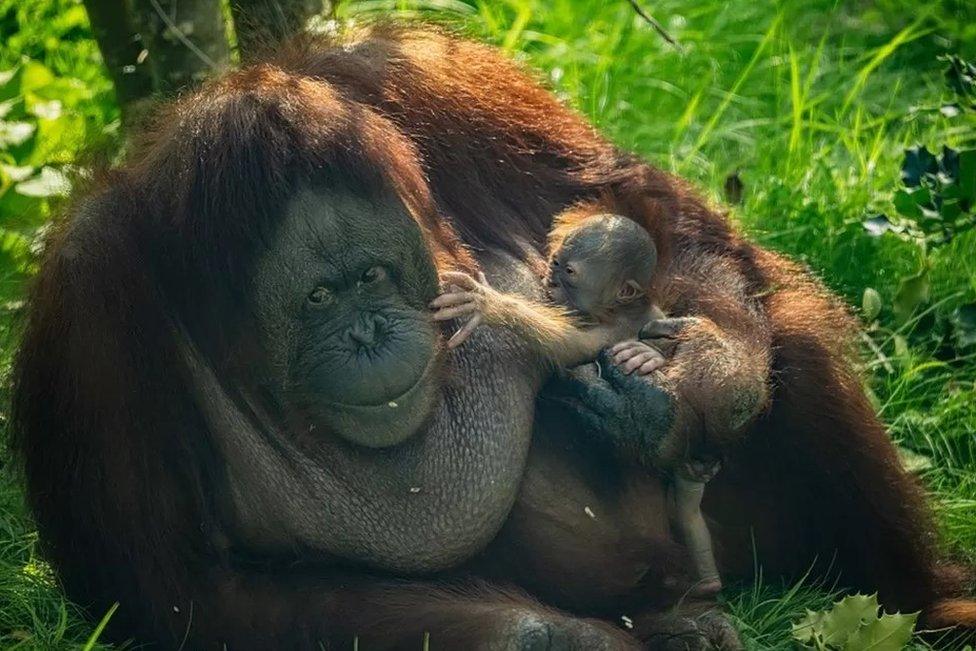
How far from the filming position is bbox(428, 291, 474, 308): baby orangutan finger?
3510 mm

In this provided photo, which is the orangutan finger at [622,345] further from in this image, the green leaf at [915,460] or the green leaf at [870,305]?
the green leaf at [870,305]

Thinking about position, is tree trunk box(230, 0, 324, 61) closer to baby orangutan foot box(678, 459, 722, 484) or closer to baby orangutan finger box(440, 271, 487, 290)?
baby orangutan finger box(440, 271, 487, 290)

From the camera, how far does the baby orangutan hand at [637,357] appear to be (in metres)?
3.78

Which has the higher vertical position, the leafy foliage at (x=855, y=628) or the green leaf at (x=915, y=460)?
the leafy foliage at (x=855, y=628)

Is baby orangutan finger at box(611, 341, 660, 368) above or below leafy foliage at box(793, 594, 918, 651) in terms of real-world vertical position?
above

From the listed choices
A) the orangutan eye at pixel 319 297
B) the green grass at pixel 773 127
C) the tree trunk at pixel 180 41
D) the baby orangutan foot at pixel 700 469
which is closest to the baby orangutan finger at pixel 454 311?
the orangutan eye at pixel 319 297

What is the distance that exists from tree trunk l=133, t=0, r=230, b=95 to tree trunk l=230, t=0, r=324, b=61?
6.0 inches

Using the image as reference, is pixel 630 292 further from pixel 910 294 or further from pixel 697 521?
pixel 910 294

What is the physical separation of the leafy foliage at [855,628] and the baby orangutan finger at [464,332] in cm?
113

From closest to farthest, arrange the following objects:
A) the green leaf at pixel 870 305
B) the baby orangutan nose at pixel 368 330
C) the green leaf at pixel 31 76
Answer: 1. the baby orangutan nose at pixel 368 330
2. the green leaf at pixel 870 305
3. the green leaf at pixel 31 76

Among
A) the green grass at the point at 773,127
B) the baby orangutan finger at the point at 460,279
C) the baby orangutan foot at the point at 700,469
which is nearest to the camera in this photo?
the baby orangutan finger at the point at 460,279

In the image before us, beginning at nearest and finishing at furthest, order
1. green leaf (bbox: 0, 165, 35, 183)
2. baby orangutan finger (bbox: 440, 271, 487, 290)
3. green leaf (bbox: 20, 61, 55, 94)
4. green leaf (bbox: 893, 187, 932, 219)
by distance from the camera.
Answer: baby orangutan finger (bbox: 440, 271, 487, 290) → green leaf (bbox: 893, 187, 932, 219) → green leaf (bbox: 0, 165, 35, 183) → green leaf (bbox: 20, 61, 55, 94)

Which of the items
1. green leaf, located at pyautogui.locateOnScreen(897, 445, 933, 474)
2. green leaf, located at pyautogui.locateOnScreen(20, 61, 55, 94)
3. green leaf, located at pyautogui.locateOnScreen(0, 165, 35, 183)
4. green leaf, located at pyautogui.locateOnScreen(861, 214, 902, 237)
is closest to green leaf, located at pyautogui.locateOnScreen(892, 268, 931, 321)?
green leaf, located at pyautogui.locateOnScreen(861, 214, 902, 237)

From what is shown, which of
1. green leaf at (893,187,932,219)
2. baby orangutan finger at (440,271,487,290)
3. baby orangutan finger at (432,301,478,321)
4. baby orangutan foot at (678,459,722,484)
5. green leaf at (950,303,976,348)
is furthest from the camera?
green leaf at (893,187,932,219)
